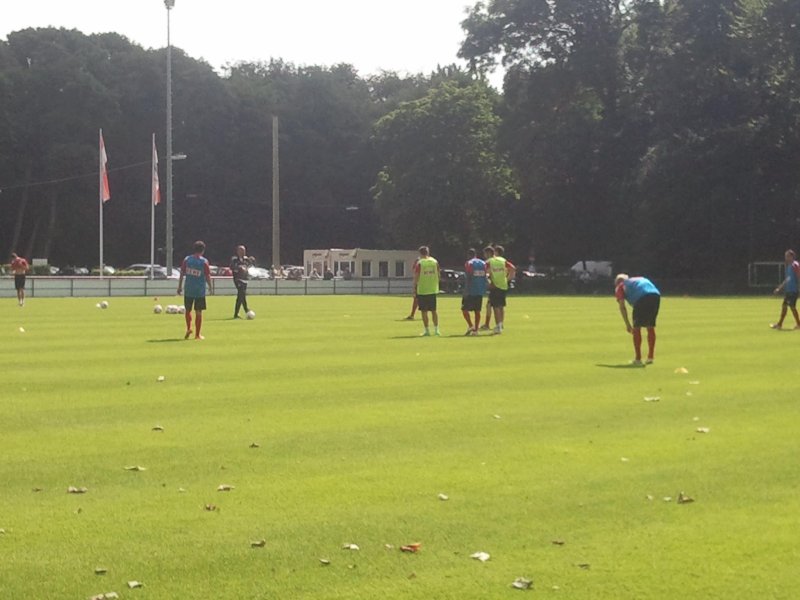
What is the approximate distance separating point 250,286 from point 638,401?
53.1 metres

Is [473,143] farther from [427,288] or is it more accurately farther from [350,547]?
[350,547]

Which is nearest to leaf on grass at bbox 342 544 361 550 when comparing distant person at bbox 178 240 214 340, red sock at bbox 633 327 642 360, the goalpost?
red sock at bbox 633 327 642 360

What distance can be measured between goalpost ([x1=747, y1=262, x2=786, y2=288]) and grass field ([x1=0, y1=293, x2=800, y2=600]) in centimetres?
5022

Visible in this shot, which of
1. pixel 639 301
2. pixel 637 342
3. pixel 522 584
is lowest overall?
pixel 522 584

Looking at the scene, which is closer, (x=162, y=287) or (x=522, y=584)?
(x=522, y=584)

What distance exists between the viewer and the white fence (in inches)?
2348

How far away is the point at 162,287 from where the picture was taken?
208ft

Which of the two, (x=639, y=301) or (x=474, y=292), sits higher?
(x=639, y=301)

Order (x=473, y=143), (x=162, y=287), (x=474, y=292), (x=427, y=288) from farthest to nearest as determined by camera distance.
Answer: (x=473, y=143), (x=162, y=287), (x=474, y=292), (x=427, y=288)

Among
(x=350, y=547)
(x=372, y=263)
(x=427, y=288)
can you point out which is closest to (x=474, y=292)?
(x=427, y=288)

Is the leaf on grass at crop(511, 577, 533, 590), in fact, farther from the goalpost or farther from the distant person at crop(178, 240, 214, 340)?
the goalpost

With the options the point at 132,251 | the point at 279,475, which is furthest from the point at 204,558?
the point at 132,251

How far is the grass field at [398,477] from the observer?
709 centimetres

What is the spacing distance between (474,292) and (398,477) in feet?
61.1
